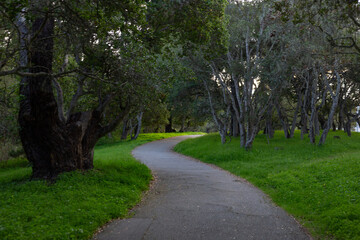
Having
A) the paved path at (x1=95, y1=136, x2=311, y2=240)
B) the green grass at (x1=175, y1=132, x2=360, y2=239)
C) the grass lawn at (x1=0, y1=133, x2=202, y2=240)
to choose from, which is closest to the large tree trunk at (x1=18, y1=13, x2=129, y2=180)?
the grass lawn at (x1=0, y1=133, x2=202, y2=240)

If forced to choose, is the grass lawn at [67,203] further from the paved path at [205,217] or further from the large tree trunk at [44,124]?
the large tree trunk at [44,124]

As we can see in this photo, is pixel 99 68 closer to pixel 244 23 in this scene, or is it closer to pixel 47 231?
pixel 47 231

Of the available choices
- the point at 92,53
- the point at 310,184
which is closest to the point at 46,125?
the point at 92,53

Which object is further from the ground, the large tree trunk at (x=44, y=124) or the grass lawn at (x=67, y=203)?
the large tree trunk at (x=44, y=124)

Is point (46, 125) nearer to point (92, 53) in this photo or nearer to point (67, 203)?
point (92, 53)

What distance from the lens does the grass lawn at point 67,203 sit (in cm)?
504

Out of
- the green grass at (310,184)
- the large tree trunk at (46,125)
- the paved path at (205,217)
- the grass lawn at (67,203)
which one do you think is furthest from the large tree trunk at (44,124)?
the green grass at (310,184)

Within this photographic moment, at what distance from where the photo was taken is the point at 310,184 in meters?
9.45

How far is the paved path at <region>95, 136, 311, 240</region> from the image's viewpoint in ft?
17.7

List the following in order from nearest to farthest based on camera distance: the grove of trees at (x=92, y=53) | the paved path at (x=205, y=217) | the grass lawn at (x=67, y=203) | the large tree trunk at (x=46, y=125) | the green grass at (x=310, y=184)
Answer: the grass lawn at (x=67, y=203), the paved path at (x=205, y=217), the green grass at (x=310, y=184), the grove of trees at (x=92, y=53), the large tree trunk at (x=46, y=125)

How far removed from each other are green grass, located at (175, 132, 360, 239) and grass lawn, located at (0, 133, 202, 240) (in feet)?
14.9

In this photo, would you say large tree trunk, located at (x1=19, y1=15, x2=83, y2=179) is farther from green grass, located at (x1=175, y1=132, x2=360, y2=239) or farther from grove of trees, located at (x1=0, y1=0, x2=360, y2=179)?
green grass, located at (x1=175, y1=132, x2=360, y2=239)

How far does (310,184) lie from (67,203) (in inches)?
307

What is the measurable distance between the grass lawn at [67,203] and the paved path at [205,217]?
0.45 meters
